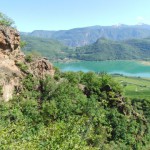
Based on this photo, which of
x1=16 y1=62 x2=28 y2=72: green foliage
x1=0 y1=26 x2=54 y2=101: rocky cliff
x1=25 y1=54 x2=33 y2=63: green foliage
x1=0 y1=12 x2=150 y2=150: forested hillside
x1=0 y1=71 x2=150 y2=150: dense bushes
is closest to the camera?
x1=0 y1=71 x2=150 y2=150: dense bushes

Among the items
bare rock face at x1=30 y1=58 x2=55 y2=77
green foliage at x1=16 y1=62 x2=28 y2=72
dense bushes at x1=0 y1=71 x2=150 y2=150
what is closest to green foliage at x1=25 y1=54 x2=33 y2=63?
bare rock face at x1=30 y1=58 x2=55 y2=77

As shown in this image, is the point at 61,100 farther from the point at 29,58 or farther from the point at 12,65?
the point at 29,58

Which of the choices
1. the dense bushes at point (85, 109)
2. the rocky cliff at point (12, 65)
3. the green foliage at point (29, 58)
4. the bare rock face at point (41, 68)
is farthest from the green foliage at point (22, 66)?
the green foliage at point (29, 58)

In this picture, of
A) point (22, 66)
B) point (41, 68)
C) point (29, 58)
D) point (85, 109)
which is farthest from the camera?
point (29, 58)

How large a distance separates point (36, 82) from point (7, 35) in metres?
9.79

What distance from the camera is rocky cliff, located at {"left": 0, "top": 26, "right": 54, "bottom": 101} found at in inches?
2196

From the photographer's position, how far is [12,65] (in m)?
60.2

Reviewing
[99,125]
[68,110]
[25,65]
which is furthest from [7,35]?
[99,125]

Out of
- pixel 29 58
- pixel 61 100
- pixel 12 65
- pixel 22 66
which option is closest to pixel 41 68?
pixel 29 58

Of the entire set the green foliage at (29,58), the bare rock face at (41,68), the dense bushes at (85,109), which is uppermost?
the green foliage at (29,58)

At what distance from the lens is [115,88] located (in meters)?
72.6

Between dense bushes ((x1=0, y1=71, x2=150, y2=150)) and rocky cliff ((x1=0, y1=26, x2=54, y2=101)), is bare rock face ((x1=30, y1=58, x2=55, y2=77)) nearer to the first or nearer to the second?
rocky cliff ((x1=0, y1=26, x2=54, y2=101))

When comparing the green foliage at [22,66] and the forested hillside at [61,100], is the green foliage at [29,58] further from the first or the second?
the green foliage at [22,66]

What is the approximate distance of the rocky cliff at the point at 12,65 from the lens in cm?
5578
